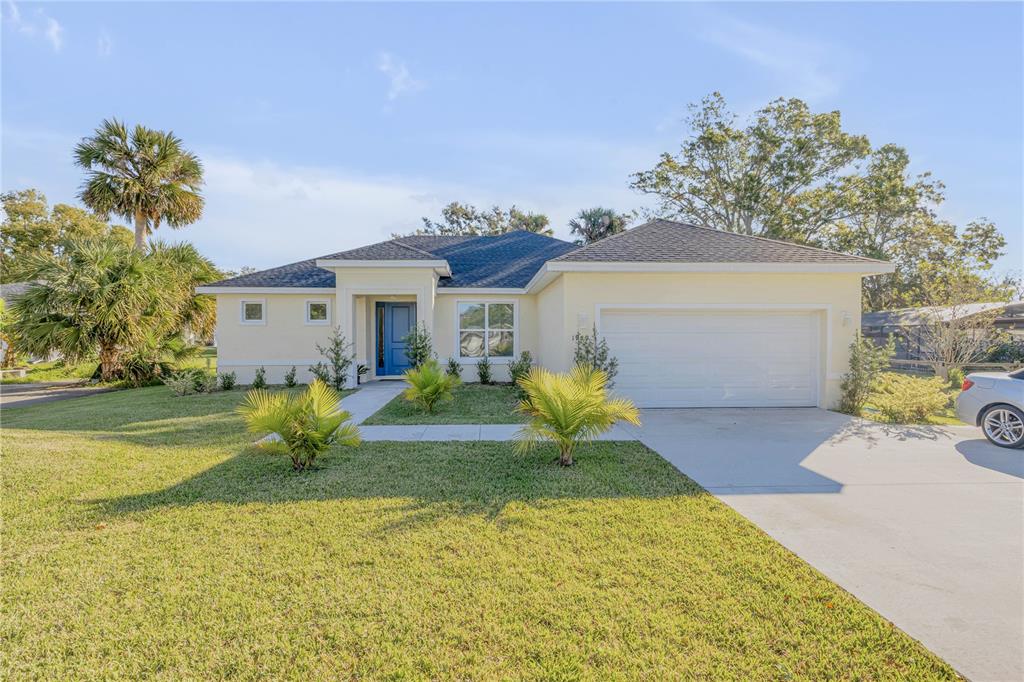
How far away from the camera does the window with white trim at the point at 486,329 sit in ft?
46.2

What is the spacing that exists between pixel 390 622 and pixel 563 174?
A: 18.3m

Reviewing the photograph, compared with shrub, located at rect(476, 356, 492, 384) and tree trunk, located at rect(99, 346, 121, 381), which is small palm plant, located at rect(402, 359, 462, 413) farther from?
tree trunk, located at rect(99, 346, 121, 381)

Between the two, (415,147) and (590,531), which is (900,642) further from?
(415,147)

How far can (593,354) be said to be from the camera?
9406 millimetres

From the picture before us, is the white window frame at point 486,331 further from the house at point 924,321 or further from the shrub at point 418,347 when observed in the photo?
the house at point 924,321

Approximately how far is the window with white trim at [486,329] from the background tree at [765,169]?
53.7ft

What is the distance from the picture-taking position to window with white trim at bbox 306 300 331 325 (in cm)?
1403

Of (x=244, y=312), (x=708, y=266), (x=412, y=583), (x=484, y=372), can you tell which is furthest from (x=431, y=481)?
(x=244, y=312)

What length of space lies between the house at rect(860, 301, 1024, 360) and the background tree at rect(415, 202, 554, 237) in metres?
24.2

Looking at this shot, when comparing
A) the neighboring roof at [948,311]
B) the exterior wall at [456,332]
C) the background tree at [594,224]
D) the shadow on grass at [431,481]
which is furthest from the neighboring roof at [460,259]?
the neighboring roof at [948,311]

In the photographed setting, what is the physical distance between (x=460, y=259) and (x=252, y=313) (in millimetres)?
6957

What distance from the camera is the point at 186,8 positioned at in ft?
28.3

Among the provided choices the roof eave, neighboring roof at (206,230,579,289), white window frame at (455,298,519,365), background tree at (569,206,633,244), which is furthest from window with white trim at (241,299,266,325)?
background tree at (569,206,633,244)

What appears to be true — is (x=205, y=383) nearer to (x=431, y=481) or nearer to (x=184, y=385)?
(x=184, y=385)
